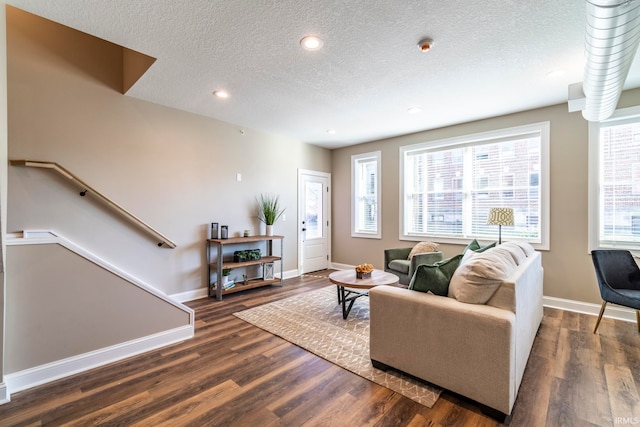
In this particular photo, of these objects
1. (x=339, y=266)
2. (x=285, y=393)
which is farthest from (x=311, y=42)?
(x=339, y=266)

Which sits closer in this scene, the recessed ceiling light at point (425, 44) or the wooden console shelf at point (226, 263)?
the recessed ceiling light at point (425, 44)

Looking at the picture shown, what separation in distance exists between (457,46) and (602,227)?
9.88ft

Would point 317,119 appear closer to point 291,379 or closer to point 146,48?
point 146,48

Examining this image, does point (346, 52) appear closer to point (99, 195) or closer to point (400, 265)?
point (400, 265)

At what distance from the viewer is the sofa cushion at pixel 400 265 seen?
4004 millimetres

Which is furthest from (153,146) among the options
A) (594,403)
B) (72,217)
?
(594,403)

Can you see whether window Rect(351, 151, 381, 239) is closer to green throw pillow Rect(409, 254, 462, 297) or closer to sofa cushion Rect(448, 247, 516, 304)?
green throw pillow Rect(409, 254, 462, 297)

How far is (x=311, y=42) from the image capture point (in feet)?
7.64

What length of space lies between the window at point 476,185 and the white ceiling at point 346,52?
542 millimetres

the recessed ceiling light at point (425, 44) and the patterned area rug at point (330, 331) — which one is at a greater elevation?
the recessed ceiling light at point (425, 44)

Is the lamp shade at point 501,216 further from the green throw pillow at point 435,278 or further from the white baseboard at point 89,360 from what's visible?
the white baseboard at point 89,360

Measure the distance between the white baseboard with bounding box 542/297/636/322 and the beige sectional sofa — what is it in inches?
83.1

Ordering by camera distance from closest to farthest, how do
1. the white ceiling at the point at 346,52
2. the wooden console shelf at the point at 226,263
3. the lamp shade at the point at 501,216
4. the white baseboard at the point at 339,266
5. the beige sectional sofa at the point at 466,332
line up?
the beige sectional sofa at the point at 466,332, the white ceiling at the point at 346,52, the lamp shade at the point at 501,216, the wooden console shelf at the point at 226,263, the white baseboard at the point at 339,266

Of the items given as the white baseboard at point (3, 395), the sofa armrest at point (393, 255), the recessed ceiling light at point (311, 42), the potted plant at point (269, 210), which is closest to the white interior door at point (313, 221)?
the potted plant at point (269, 210)
